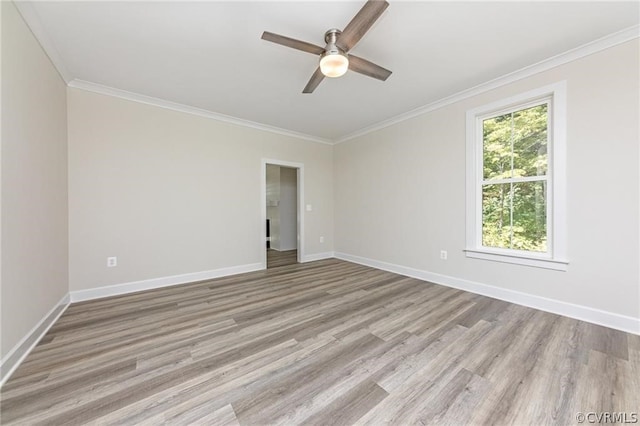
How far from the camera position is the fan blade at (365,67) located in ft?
6.60

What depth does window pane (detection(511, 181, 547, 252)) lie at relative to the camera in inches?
102

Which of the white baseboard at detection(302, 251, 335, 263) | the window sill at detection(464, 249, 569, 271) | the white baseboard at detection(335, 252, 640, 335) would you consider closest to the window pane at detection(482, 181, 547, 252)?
the window sill at detection(464, 249, 569, 271)

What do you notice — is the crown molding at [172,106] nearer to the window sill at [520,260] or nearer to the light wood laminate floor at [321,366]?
the light wood laminate floor at [321,366]

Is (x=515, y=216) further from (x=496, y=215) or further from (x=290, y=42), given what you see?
(x=290, y=42)

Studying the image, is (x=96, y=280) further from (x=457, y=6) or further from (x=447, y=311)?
(x=457, y=6)

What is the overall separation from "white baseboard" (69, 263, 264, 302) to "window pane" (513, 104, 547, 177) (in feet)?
13.1

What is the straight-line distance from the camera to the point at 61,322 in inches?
89.8

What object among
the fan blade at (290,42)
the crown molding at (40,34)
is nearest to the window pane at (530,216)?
the fan blade at (290,42)

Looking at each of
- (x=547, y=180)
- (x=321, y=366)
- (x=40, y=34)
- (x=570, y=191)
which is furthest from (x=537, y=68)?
(x=40, y=34)

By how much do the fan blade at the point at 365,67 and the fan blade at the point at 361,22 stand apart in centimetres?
16

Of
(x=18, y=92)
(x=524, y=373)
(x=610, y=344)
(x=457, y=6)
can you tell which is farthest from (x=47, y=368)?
(x=610, y=344)

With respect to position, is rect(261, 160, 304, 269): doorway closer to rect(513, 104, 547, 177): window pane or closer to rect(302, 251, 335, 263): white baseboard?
rect(302, 251, 335, 263): white baseboard

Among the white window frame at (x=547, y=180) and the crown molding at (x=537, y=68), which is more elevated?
the crown molding at (x=537, y=68)

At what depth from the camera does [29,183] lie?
1.87 m
